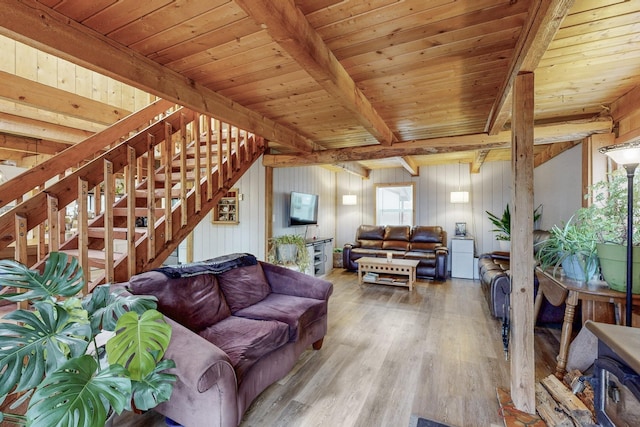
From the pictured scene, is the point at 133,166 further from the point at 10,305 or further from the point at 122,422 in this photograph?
the point at 122,422

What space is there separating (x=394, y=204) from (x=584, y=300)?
4.83m

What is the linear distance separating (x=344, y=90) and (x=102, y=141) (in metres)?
2.52

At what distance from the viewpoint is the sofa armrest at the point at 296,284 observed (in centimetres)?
284

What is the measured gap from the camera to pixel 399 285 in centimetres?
494

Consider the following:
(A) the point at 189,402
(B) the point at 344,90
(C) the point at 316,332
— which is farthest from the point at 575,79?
(A) the point at 189,402

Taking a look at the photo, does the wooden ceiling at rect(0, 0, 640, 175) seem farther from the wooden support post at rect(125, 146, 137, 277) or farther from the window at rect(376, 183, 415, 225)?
the window at rect(376, 183, 415, 225)

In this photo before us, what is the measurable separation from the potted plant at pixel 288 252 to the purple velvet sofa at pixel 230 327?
1.36 meters

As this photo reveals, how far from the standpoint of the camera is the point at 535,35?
145 centimetres

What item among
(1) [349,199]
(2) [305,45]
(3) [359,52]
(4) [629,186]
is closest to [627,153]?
(4) [629,186]

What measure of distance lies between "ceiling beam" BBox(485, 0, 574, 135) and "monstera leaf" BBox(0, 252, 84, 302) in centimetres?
243

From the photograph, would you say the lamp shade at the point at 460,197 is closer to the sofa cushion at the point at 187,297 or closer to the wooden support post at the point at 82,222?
the sofa cushion at the point at 187,297

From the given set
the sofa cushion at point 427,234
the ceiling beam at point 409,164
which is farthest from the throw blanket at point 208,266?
the sofa cushion at point 427,234

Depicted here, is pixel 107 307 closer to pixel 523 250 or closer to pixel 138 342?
pixel 138 342

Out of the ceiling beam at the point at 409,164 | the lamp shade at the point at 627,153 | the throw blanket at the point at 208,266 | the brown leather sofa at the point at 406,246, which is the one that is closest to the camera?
the lamp shade at the point at 627,153
